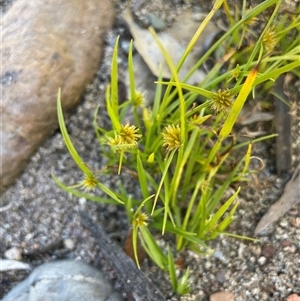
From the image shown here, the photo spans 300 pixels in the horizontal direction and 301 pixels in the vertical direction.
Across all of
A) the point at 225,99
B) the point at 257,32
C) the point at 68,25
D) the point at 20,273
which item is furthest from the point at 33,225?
the point at 257,32

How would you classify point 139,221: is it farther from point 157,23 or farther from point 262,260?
point 157,23

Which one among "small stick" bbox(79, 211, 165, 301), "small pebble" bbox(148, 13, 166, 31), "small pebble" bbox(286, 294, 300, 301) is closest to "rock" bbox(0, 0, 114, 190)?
"small pebble" bbox(148, 13, 166, 31)

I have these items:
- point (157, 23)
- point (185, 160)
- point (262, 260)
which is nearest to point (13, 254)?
point (185, 160)

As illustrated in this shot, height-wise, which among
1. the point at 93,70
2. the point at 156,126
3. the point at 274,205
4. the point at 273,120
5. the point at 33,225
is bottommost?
the point at 274,205

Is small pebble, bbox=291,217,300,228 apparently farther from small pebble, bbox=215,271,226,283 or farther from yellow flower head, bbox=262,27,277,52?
yellow flower head, bbox=262,27,277,52

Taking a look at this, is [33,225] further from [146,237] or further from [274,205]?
[274,205]

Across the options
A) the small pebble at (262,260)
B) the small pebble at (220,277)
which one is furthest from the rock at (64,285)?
the small pebble at (262,260)
